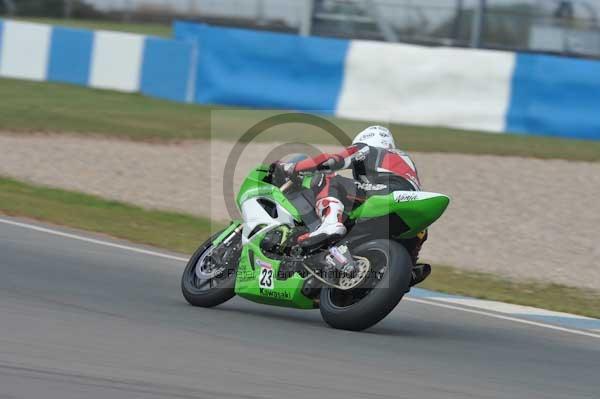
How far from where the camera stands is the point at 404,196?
6.75 meters

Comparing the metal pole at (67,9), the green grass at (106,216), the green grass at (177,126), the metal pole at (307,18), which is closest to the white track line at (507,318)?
the green grass at (106,216)

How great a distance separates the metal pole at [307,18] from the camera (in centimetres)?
2241

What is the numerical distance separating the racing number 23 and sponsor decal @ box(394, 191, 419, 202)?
3.36 feet

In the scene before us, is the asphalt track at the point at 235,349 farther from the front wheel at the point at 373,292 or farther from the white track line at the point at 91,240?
the white track line at the point at 91,240

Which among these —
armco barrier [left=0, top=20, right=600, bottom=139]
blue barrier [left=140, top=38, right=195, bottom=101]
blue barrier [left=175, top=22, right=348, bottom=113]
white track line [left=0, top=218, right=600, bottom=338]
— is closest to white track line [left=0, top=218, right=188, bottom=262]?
white track line [left=0, top=218, right=600, bottom=338]

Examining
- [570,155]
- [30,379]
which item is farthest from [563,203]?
[30,379]

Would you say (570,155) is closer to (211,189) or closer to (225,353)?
(211,189)

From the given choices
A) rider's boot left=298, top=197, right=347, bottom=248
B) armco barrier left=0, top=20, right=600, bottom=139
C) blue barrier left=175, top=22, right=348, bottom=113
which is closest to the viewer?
rider's boot left=298, top=197, right=347, bottom=248

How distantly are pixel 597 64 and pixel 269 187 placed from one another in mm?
11315

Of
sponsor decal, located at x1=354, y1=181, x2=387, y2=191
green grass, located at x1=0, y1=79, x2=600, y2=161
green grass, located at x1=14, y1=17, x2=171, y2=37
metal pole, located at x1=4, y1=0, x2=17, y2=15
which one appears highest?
sponsor decal, located at x1=354, y1=181, x2=387, y2=191

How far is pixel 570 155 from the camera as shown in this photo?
16.2 m

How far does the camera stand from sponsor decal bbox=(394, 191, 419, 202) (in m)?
6.71

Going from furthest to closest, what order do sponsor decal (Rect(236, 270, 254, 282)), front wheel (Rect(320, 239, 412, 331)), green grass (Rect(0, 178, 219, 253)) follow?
green grass (Rect(0, 178, 219, 253))
sponsor decal (Rect(236, 270, 254, 282))
front wheel (Rect(320, 239, 412, 331))

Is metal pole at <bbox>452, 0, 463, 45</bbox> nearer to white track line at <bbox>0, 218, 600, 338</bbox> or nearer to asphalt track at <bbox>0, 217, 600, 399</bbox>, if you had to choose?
white track line at <bbox>0, 218, 600, 338</bbox>
